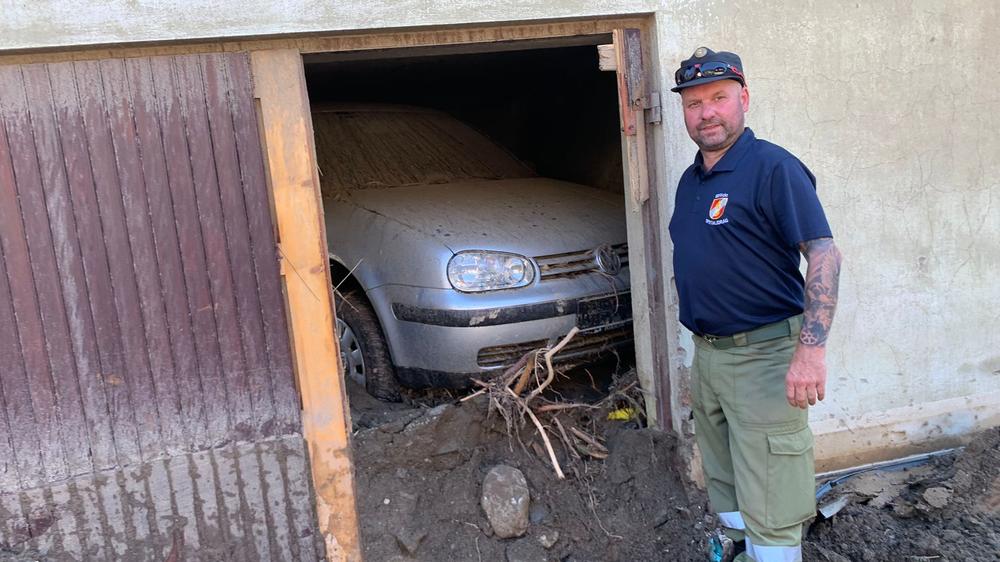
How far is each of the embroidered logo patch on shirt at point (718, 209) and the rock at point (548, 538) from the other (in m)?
1.65

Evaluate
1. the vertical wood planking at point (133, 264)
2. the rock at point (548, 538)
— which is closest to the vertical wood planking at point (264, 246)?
the vertical wood planking at point (133, 264)

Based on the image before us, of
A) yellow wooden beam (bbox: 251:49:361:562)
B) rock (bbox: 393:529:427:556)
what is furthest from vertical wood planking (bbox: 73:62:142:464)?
rock (bbox: 393:529:427:556)

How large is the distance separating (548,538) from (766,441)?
1233 mm

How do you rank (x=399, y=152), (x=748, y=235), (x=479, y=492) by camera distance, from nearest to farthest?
(x=748, y=235)
(x=479, y=492)
(x=399, y=152)

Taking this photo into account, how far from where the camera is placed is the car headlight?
3.54 m

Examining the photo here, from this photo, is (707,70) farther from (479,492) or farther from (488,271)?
(479,492)

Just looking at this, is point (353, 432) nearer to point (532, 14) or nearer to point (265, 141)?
point (265, 141)

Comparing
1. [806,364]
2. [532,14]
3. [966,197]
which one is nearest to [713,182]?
[806,364]

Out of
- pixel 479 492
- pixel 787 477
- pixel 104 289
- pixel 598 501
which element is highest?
pixel 104 289

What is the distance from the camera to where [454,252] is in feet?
11.8

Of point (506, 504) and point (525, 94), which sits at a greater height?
point (525, 94)

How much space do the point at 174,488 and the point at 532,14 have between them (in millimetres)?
2458

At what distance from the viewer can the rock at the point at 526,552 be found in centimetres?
315

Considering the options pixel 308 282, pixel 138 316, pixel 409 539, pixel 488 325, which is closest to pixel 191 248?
pixel 138 316
